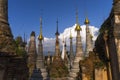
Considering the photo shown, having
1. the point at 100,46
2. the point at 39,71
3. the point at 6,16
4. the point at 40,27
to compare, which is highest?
the point at 40,27

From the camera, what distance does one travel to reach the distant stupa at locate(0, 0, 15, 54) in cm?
1139

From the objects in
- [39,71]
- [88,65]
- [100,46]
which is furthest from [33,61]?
[100,46]

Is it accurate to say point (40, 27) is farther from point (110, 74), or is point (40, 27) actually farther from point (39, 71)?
point (110, 74)

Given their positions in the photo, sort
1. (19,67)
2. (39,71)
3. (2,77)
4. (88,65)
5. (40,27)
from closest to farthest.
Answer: (2,77), (19,67), (88,65), (39,71), (40,27)

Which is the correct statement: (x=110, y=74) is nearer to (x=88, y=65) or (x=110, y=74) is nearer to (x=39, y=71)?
(x=88, y=65)

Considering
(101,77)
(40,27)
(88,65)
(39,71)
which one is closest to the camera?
(101,77)

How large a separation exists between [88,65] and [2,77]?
801 cm

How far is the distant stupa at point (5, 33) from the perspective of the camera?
37.4 ft

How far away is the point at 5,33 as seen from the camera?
38.6ft

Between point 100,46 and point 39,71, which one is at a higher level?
point 100,46

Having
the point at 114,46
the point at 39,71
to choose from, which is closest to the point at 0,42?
the point at 114,46

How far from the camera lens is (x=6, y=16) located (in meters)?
12.4

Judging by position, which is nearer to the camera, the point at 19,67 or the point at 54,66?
the point at 19,67

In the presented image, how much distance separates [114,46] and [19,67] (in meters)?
4.67
